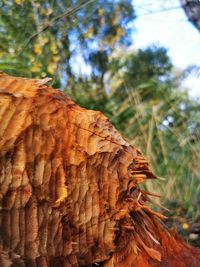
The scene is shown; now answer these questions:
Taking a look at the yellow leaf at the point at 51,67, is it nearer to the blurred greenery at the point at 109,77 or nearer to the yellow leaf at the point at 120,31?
the blurred greenery at the point at 109,77

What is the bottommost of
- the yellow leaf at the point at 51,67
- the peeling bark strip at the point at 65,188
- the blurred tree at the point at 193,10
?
the peeling bark strip at the point at 65,188

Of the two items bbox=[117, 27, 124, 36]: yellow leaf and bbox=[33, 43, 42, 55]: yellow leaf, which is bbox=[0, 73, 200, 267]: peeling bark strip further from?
bbox=[117, 27, 124, 36]: yellow leaf

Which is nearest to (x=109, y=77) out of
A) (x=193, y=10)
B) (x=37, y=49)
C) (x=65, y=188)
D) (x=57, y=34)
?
(x=57, y=34)

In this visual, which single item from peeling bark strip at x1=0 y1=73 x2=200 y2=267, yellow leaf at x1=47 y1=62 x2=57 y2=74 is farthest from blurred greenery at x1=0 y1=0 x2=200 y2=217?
peeling bark strip at x1=0 y1=73 x2=200 y2=267

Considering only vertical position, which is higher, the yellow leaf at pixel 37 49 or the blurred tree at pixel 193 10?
the yellow leaf at pixel 37 49

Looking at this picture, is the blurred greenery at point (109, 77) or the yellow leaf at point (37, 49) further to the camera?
the yellow leaf at point (37, 49)

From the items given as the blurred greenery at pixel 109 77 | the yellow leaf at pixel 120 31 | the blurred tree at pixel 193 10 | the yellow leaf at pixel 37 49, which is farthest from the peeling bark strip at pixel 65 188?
the yellow leaf at pixel 120 31
